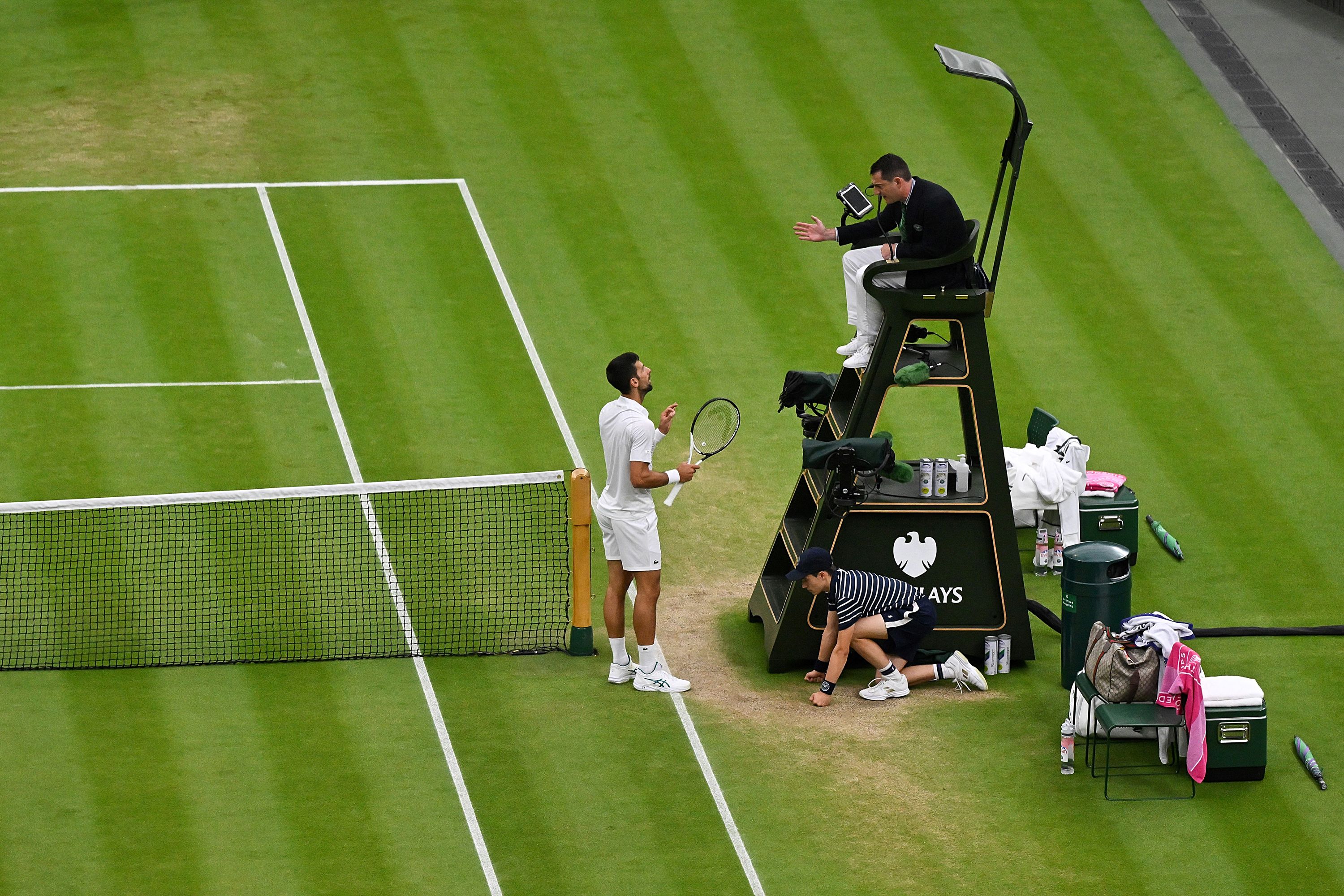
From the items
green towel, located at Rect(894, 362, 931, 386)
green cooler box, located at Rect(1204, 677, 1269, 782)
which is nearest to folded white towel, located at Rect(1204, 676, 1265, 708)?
green cooler box, located at Rect(1204, 677, 1269, 782)

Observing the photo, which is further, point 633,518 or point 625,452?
point 633,518

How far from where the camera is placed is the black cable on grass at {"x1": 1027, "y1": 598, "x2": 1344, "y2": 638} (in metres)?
15.2

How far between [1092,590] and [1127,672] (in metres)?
1.04

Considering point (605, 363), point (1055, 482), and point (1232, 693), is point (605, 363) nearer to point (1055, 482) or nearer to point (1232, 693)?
point (1055, 482)

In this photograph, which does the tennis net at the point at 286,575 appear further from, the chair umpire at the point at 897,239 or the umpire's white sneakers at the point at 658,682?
the chair umpire at the point at 897,239

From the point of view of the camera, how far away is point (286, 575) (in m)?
15.9

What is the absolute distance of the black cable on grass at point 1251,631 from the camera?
50.0 feet

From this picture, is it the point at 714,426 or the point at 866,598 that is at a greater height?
the point at 714,426

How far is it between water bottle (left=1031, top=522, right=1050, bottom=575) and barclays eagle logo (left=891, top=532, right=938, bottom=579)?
2124mm

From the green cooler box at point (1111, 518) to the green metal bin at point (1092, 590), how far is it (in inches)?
80.6

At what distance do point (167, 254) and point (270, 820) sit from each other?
10103mm

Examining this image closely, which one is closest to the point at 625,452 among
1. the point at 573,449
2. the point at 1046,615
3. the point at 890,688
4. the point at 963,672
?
the point at 890,688

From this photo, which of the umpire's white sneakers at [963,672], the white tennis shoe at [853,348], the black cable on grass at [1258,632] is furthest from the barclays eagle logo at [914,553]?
the black cable on grass at [1258,632]

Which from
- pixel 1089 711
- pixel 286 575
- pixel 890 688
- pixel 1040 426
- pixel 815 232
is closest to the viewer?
pixel 1089 711
